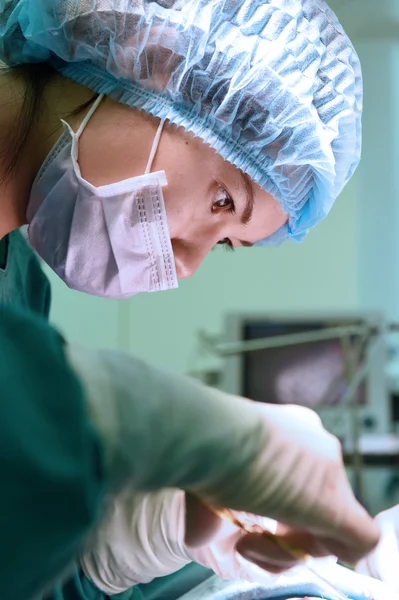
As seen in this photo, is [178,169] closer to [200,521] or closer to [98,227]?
[98,227]

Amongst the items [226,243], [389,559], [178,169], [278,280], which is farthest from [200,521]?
[278,280]

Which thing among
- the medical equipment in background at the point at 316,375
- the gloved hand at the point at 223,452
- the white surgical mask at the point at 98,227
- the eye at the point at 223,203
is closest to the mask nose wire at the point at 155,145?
the white surgical mask at the point at 98,227

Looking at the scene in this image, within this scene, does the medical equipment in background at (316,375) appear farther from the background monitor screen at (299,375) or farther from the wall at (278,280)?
the wall at (278,280)

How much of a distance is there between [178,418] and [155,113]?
2.36 feet

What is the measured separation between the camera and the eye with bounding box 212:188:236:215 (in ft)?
3.54

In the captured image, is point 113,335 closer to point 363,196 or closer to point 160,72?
point 363,196

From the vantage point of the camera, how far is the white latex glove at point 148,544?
0.48 m

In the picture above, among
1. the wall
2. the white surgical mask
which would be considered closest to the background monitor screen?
the wall

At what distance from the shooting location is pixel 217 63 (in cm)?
102

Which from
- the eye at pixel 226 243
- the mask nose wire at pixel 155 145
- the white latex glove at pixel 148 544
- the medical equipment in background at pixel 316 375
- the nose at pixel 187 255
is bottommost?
the medical equipment in background at pixel 316 375

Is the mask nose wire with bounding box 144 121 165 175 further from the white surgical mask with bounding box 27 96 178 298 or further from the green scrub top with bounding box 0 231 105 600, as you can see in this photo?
the green scrub top with bounding box 0 231 105 600

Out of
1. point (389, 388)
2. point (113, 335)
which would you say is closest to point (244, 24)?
point (389, 388)

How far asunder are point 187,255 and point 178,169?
7.3 inches

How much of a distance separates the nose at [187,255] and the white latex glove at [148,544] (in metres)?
0.54
